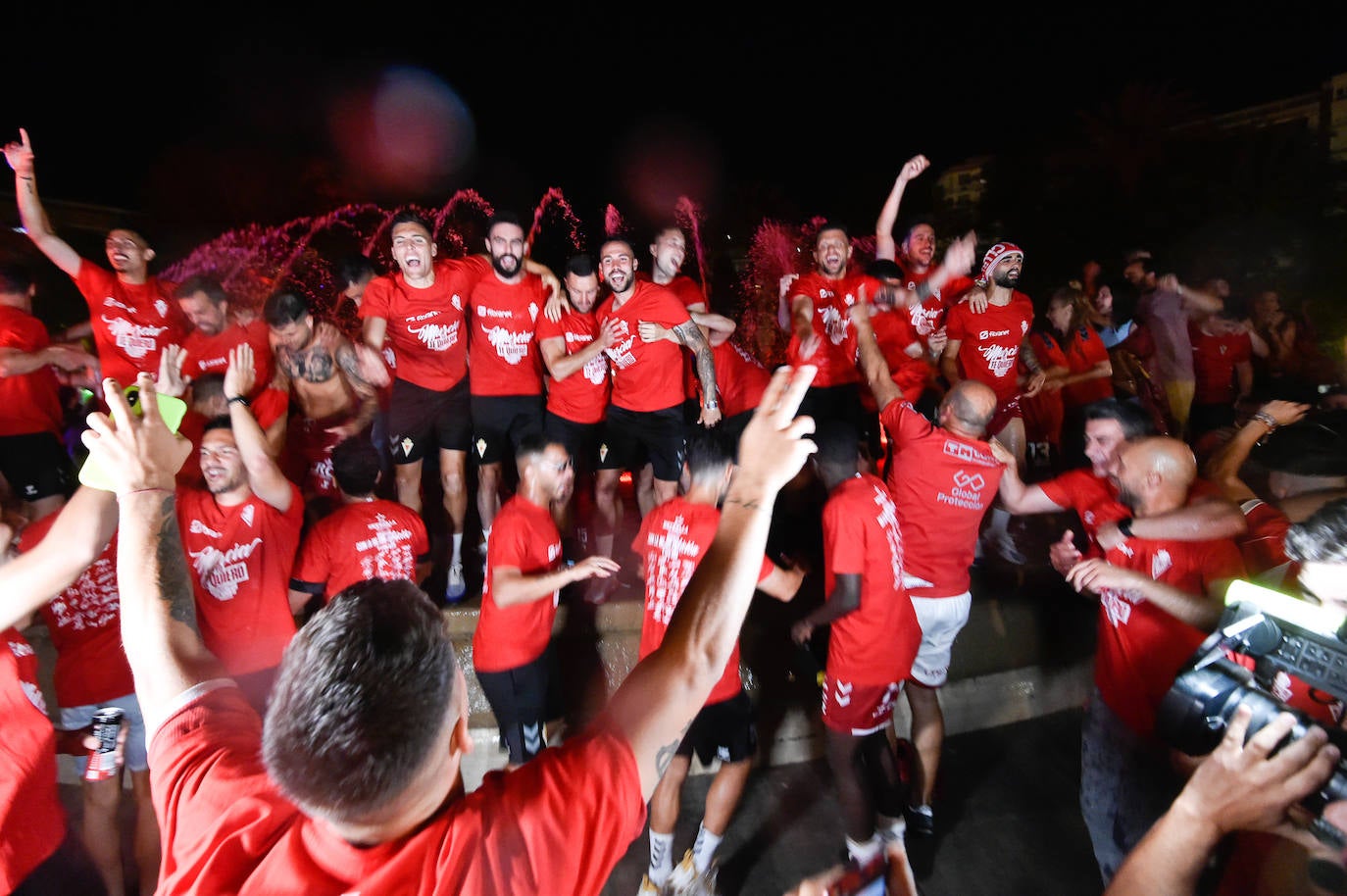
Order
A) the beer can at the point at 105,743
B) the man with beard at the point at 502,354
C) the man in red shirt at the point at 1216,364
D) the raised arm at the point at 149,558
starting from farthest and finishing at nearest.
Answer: the man in red shirt at the point at 1216,364 → the man with beard at the point at 502,354 → the beer can at the point at 105,743 → the raised arm at the point at 149,558

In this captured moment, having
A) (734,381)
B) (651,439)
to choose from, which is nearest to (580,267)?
(651,439)

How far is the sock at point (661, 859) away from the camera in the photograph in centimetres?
353

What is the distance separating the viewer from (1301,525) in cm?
196

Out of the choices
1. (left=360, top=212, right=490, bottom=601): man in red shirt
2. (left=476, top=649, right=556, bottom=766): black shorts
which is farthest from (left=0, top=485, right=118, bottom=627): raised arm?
(left=360, top=212, right=490, bottom=601): man in red shirt

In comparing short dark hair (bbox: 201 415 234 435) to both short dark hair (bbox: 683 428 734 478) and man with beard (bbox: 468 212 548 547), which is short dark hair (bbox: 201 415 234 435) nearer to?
man with beard (bbox: 468 212 548 547)

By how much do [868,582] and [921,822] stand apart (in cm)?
164

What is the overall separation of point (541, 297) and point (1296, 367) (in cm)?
831

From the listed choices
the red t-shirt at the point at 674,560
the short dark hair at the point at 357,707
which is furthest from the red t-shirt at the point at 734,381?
the short dark hair at the point at 357,707

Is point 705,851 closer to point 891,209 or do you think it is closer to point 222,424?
point 222,424

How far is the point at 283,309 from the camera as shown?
4.65m

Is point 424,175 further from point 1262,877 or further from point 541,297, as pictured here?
point 1262,877

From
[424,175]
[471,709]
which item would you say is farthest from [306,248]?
[471,709]

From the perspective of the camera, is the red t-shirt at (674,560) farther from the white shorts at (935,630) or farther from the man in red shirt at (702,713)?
the white shorts at (935,630)

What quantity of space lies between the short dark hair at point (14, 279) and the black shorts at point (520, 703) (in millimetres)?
4666
